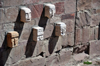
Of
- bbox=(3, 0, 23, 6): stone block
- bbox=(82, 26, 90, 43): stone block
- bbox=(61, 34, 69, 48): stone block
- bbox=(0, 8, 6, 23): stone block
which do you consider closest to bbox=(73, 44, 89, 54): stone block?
bbox=(82, 26, 90, 43): stone block

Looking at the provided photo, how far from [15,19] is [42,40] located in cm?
80

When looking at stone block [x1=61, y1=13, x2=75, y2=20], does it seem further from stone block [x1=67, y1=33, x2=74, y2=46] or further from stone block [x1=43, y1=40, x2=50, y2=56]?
stone block [x1=43, y1=40, x2=50, y2=56]

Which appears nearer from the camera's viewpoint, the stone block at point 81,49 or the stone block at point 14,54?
the stone block at point 14,54

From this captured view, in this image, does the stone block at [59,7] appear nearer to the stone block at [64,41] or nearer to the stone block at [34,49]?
the stone block at [64,41]

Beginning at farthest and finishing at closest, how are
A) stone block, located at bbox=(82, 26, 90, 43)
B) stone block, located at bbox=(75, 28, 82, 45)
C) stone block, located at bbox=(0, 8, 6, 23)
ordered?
stone block, located at bbox=(82, 26, 90, 43) → stone block, located at bbox=(75, 28, 82, 45) → stone block, located at bbox=(0, 8, 6, 23)

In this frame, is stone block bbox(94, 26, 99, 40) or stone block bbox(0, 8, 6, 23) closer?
stone block bbox(0, 8, 6, 23)

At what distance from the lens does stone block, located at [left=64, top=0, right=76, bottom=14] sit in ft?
14.0

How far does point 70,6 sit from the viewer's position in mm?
4340

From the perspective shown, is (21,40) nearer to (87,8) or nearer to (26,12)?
(26,12)

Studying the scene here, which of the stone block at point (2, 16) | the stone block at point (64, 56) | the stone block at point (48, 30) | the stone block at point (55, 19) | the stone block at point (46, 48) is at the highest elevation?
the stone block at point (2, 16)

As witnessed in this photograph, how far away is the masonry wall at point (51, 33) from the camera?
3.34 metres

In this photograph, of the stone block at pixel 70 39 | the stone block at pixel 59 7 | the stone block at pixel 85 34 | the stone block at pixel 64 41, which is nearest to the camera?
the stone block at pixel 59 7

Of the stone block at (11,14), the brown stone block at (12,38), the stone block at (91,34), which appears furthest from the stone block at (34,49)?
the stone block at (91,34)

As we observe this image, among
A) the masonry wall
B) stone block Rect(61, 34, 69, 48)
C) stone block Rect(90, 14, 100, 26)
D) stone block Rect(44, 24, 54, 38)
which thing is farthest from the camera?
stone block Rect(90, 14, 100, 26)
